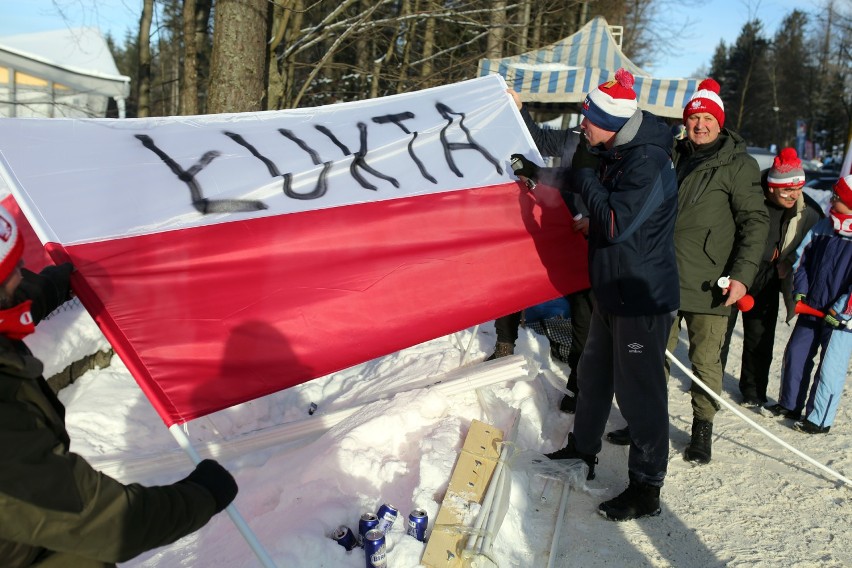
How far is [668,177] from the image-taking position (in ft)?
9.80

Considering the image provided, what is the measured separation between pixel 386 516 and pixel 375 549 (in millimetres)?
278

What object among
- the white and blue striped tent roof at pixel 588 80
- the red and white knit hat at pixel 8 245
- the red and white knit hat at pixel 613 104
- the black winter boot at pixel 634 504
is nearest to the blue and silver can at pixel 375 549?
the black winter boot at pixel 634 504

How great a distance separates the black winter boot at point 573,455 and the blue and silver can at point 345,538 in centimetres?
144

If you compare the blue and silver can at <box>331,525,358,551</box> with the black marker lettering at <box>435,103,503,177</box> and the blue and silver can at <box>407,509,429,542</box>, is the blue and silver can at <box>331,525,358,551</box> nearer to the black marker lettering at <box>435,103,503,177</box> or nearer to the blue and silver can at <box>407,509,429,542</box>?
the blue and silver can at <box>407,509,429,542</box>

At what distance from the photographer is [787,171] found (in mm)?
4285

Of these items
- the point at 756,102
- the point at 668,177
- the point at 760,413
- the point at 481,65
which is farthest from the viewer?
the point at 756,102

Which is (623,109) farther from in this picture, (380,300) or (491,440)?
(491,440)

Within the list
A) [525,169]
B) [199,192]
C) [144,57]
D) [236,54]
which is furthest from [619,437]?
[144,57]

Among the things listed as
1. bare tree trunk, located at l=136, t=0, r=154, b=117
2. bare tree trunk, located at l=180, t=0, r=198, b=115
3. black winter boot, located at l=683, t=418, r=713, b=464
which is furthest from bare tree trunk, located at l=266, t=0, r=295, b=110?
black winter boot, located at l=683, t=418, r=713, b=464

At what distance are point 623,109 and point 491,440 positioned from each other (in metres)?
1.77

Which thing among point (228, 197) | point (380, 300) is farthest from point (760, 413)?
point (228, 197)

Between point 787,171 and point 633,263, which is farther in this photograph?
point 787,171

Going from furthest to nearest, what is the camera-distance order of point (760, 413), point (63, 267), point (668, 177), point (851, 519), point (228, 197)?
→ 1. point (760, 413)
2. point (851, 519)
3. point (668, 177)
4. point (228, 197)
5. point (63, 267)

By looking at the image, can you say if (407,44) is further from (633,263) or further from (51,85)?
(51,85)
